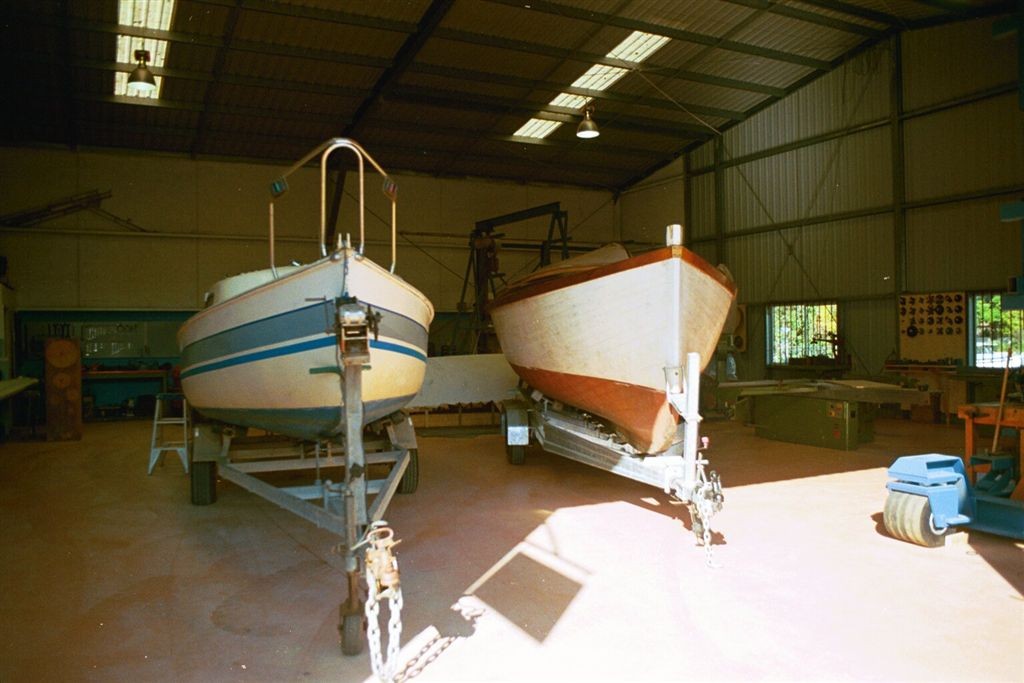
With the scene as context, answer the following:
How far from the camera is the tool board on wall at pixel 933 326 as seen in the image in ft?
31.9

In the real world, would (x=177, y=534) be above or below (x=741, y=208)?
below

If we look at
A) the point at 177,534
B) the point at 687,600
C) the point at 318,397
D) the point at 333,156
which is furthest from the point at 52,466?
the point at 333,156

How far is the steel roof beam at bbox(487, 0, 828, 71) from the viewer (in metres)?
8.73

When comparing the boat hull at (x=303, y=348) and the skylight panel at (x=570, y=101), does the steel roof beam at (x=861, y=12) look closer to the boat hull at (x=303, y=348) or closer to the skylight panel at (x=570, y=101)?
the skylight panel at (x=570, y=101)

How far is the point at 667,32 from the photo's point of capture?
31.6 ft

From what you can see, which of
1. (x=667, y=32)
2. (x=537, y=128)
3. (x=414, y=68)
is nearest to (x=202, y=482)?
(x=414, y=68)

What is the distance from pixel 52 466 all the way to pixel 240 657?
5.49m

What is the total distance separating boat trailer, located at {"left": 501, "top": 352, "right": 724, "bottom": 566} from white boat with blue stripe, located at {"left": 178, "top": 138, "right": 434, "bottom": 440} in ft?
4.80

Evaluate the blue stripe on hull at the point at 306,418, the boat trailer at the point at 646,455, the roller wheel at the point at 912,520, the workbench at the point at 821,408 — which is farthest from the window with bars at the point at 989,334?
the blue stripe on hull at the point at 306,418

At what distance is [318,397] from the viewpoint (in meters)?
3.39

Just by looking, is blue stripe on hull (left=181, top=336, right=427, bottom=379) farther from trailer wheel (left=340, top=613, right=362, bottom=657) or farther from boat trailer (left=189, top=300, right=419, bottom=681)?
trailer wheel (left=340, top=613, right=362, bottom=657)

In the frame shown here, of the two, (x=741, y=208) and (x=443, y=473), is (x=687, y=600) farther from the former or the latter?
(x=741, y=208)

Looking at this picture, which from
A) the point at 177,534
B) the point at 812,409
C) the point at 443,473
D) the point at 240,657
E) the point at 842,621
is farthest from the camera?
the point at 812,409

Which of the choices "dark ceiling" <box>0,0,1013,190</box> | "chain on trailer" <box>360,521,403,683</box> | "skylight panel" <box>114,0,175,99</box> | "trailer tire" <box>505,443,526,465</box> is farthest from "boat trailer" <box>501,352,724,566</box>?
"skylight panel" <box>114,0,175,99</box>
